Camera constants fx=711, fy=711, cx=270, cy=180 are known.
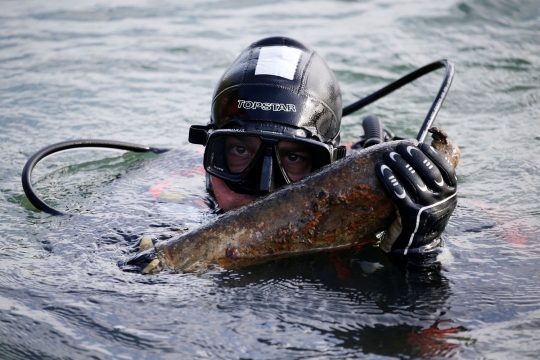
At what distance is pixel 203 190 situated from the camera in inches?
201

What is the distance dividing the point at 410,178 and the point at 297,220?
564mm

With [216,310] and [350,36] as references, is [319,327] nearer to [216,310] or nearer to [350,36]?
[216,310]

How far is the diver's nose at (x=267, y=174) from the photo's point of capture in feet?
12.2

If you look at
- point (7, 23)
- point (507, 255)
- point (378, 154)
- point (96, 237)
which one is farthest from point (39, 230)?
point (7, 23)

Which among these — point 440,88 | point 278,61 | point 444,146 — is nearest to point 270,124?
point 278,61

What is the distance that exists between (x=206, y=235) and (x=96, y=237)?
3.07 feet

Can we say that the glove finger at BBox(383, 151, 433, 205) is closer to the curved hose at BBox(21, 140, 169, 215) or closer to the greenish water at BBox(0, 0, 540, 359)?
the greenish water at BBox(0, 0, 540, 359)

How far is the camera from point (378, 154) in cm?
331

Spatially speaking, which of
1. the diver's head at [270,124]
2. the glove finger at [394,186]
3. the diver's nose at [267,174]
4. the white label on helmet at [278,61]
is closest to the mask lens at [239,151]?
the diver's head at [270,124]

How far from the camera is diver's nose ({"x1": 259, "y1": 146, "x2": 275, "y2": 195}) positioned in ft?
12.2

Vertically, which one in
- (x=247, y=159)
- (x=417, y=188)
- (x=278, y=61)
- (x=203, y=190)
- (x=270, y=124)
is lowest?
(x=203, y=190)

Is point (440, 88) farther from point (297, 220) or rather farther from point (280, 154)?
point (297, 220)

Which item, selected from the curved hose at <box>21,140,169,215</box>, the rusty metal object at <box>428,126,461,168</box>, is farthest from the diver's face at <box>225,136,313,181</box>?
the curved hose at <box>21,140,169,215</box>

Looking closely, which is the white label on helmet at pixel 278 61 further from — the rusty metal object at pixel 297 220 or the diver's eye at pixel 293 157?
the rusty metal object at pixel 297 220
